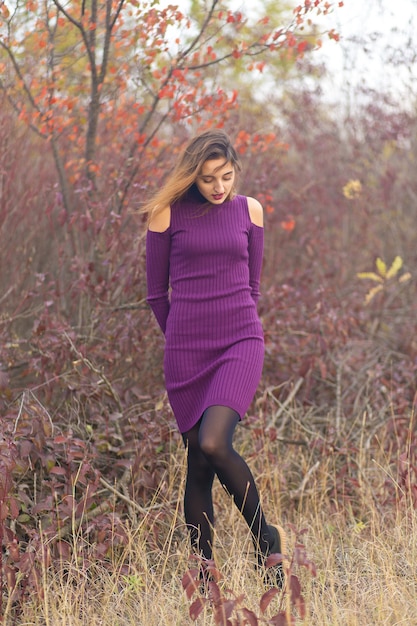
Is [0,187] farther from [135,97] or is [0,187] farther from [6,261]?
[135,97]

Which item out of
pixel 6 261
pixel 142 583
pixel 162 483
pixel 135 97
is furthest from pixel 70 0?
pixel 142 583

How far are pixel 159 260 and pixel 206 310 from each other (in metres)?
0.33

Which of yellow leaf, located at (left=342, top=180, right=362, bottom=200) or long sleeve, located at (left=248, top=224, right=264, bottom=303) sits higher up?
yellow leaf, located at (left=342, top=180, right=362, bottom=200)

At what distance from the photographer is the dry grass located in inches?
112

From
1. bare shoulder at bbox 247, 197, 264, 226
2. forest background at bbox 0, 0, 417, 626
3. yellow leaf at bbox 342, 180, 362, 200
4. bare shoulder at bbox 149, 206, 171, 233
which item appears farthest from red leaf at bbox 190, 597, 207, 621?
yellow leaf at bbox 342, 180, 362, 200

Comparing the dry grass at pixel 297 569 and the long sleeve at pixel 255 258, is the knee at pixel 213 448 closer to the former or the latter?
the dry grass at pixel 297 569

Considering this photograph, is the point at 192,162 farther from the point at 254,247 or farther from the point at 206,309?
the point at 206,309

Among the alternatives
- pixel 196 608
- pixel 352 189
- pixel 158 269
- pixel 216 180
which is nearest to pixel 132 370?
pixel 158 269

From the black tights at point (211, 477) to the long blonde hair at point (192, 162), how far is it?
891 millimetres

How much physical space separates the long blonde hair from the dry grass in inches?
49.9

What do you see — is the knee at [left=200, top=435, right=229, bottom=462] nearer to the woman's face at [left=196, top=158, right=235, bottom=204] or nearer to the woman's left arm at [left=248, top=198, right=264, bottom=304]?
the woman's left arm at [left=248, top=198, right=264, bottom=304]

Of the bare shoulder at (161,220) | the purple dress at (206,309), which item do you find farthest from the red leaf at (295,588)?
the bare shoulder at (161,220)

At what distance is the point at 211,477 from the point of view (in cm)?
320

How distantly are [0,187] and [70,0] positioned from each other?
3.54ft
